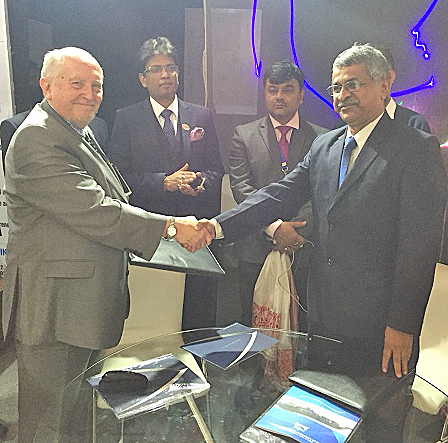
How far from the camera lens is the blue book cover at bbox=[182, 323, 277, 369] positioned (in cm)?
205

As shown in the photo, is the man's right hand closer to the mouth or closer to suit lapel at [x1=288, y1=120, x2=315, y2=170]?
suit lapel at [x1=288, y1=120, x2=315, y2=170]

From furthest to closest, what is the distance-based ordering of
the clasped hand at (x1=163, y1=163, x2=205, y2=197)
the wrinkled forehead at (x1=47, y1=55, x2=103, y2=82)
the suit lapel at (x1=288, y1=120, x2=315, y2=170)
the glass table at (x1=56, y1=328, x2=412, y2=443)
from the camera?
1. the clasped hand at (x1=163, y1=163, x2=205, y2=197)
2. the suit lapel at (x1=288, y1=120, x2=315, y2=170)
3. the wrinkled forehead at (x1=47, y1=55, x2=103, y2=82)
4. the glass table at (x1=56, y1=328, x2=412, y2=443)

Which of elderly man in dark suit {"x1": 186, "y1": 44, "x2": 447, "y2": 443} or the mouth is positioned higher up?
the mouth

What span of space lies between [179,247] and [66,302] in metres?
0.56

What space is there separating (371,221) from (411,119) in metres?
0.46

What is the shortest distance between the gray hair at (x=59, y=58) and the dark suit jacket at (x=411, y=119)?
1316 mm

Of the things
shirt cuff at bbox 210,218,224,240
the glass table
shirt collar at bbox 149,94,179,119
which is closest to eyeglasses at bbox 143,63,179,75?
shirt collar at bbox 149,94,179,119

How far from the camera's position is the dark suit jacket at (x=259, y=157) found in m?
2.27

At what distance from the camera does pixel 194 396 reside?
70.7 inches

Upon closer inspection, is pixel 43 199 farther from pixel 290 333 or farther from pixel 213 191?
pixel 290 333

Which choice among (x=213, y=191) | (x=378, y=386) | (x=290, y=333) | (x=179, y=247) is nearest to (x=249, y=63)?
(x=213, y=191)

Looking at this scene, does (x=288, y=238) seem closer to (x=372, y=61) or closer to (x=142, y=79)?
(x=372, y=61)

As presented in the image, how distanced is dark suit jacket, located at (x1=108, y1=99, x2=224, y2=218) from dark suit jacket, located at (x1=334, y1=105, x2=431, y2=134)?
817 mm

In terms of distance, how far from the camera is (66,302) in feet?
7.20
